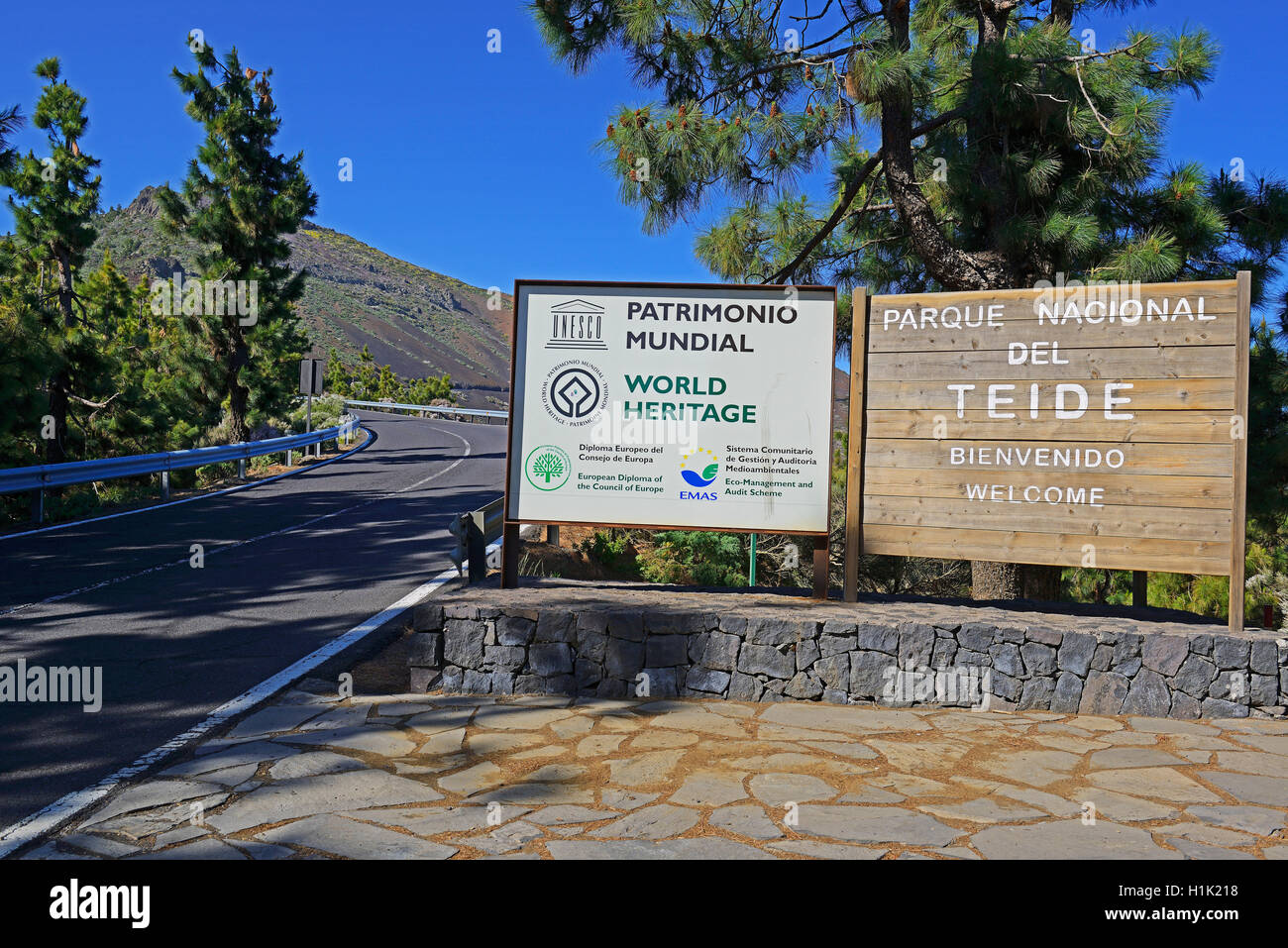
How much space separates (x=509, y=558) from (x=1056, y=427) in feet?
12.6

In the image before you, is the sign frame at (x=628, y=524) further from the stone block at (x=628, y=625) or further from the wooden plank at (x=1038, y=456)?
the stone block at (x=628, y=625)

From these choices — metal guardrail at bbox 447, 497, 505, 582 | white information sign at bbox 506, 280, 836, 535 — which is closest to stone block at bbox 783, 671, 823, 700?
white information sign at bbox 506, 280, 836, 535

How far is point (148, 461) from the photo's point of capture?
15.1m

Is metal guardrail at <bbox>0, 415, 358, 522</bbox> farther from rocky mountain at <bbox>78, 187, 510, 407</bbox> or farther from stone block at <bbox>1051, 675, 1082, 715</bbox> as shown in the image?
rocky mountain at <bbox>78, 187, 510, 407</bbox>

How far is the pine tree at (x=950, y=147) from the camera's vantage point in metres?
8.52

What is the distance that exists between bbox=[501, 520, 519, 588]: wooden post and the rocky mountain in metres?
97.0

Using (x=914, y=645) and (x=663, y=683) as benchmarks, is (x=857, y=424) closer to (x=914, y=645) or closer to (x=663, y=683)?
(x=914, y=645)

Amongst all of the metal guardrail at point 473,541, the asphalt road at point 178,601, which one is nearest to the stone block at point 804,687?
the metal guardrail at point 473,541

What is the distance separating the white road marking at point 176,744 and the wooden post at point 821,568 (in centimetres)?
336

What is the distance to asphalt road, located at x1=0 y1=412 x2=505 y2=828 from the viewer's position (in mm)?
4855

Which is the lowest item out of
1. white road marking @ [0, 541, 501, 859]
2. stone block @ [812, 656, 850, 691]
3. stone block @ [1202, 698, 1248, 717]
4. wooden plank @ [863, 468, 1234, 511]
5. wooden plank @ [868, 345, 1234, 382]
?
white road marking @ [0, 541, 501, 859]

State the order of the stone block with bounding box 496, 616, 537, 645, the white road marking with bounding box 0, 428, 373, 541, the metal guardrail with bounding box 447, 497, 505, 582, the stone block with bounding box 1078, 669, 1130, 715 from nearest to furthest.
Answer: the stone block with bounding box 1078, 669, 1130, 715, the stone block with bounding box 496, 616, 537, 645, the metal guardrail with bounding box 447, 497, 505, 582, the white road marking with bounding box 0, 428, 373, 541

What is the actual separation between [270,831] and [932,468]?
Result: 4670 millimetres

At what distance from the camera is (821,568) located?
6.56 meters
